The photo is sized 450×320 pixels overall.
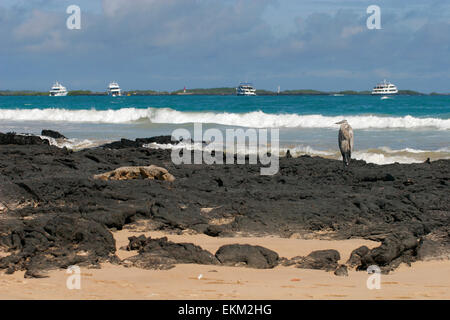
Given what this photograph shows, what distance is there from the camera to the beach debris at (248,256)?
5.82 m

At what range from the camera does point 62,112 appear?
49656 mm

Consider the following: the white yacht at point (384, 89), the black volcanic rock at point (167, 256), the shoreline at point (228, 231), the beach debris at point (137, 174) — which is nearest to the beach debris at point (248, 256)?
the shoreline at point (228, 231)

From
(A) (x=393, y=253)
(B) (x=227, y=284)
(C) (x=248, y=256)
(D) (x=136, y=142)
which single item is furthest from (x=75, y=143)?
(B) (x=227, y=284)

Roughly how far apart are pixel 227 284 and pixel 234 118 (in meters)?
34.3

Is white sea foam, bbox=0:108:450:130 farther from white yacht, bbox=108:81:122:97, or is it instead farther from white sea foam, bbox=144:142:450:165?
white yacht, bbox=108:81:122:97

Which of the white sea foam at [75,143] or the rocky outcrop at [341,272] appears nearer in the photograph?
the rocky outcrop at [341,272]

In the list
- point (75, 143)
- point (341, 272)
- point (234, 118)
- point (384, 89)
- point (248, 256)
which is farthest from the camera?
point (384, 89)

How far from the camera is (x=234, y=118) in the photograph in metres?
39.2

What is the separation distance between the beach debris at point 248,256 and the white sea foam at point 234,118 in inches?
919

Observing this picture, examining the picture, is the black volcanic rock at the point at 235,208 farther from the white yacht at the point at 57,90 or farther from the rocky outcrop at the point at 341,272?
the white yacht at the point at 57,90

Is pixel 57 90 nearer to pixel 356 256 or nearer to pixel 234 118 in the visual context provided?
pixel 234 118

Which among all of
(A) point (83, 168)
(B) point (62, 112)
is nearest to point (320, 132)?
(A) point (83, 168)

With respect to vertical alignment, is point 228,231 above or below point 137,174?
below
